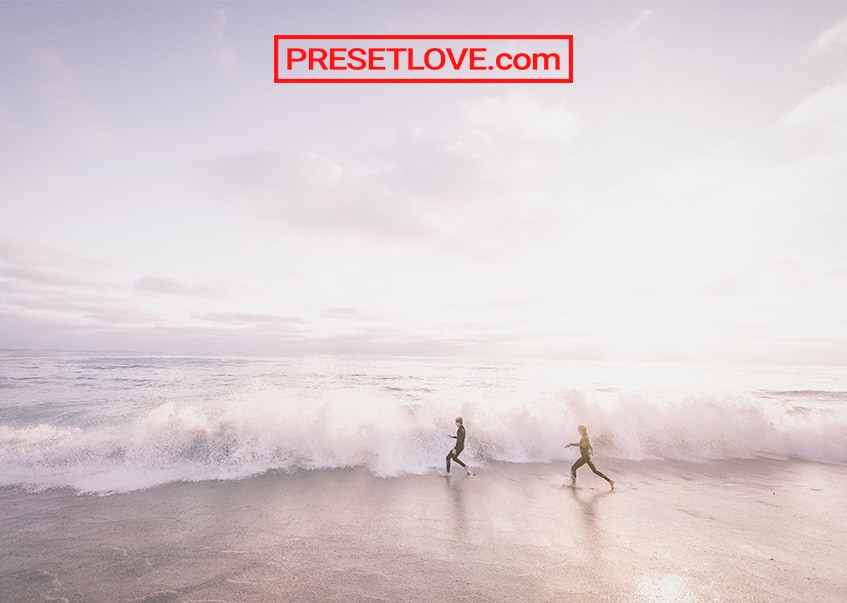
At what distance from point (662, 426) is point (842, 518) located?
838cm

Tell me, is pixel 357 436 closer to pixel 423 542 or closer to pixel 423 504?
pixel 423 504

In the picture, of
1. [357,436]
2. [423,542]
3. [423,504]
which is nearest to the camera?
[423,542]

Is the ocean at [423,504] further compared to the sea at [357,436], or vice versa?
the sea at [357,436]

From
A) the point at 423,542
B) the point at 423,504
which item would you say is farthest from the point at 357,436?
the point at 423,542

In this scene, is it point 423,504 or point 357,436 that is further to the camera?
point 357,436

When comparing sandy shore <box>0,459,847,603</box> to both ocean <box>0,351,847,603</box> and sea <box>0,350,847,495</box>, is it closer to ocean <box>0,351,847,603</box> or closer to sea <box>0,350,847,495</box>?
ocean <box>0,351,847,603</box>

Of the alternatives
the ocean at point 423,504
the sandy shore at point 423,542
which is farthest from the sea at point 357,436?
the sandy shore at point 423,542

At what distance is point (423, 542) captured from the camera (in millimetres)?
8078

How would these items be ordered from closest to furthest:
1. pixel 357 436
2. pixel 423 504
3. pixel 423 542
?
1. pixel 423 542
2. pixel 423 504
3. pixel 357 436

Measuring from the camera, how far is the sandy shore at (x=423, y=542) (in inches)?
252

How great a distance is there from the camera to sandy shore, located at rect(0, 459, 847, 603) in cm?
641

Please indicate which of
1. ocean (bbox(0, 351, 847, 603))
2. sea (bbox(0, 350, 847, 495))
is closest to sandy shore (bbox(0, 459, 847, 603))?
ocean (bbox(0, 351, 847, 603))

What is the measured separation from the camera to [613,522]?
936 centimetres

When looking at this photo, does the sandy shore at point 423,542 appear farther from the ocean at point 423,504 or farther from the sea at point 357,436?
the sea at point 357,436
